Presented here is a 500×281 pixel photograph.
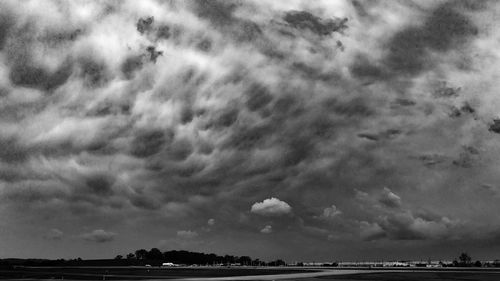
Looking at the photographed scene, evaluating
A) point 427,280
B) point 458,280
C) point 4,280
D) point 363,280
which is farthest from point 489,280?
point 4,280

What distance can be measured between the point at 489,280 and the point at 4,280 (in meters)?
108

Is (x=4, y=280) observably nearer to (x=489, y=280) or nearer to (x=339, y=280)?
(x=339, y=280)

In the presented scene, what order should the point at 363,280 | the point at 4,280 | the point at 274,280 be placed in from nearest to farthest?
the point at 274,280, the point at 363,280, the point at 4,280

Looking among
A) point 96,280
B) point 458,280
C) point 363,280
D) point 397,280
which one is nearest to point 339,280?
point 363,280

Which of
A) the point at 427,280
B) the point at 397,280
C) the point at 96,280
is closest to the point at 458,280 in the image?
the point at 427,280

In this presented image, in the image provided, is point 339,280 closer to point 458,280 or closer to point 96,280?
point 458,280

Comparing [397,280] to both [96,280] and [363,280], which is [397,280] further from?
[96,280]

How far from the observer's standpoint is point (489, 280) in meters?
105

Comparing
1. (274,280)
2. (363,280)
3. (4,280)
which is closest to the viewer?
(274,280)

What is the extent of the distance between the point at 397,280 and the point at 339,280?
12061 millimetres

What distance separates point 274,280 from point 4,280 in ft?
206

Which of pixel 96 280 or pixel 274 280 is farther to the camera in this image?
pixel 96 280

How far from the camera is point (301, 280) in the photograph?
327 ft

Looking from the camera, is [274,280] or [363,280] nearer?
[274,280]
